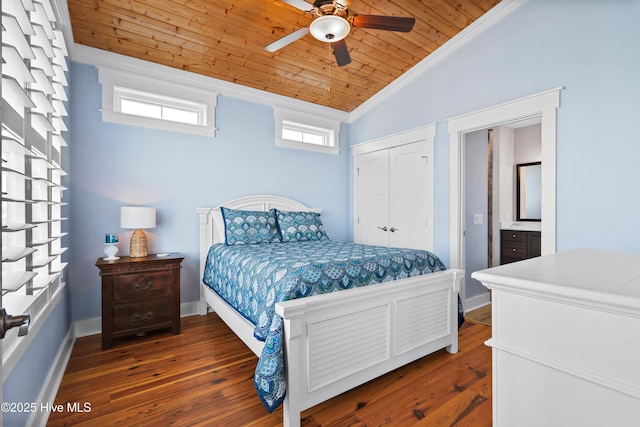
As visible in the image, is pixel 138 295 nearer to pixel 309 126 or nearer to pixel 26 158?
pixel 26 158

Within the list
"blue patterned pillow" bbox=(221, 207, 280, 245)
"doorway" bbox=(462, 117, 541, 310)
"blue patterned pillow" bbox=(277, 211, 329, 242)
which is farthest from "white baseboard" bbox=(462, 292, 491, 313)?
"blue patterned pillow" bbox=(221, 207, 280, 245)

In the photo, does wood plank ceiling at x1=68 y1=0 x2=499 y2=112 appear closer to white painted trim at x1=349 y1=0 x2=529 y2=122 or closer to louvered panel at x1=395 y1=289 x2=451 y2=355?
white painted trim at x1=349 y1=0 x2=529 y2=122

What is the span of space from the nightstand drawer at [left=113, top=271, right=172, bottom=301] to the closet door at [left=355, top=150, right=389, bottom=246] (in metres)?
2.68

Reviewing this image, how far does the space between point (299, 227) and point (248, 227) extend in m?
0.59

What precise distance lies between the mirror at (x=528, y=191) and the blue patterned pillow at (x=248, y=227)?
417 cm

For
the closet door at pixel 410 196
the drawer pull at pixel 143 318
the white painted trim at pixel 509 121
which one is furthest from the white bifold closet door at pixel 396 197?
the drawer pull at pixel 143 318

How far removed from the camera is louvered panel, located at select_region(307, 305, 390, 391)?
5.81 ft

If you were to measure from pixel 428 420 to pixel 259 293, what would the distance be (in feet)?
3.97

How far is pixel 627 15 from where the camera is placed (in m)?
2.34

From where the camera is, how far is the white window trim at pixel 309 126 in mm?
4145

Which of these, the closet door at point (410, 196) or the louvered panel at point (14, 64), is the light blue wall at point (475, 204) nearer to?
the closet door at point (410, 196)

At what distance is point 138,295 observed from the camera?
8.97ft

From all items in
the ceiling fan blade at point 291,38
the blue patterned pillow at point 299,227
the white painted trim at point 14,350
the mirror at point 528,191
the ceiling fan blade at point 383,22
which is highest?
the ceiling fan blade at point 383,22

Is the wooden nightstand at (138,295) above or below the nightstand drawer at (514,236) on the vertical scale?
below
